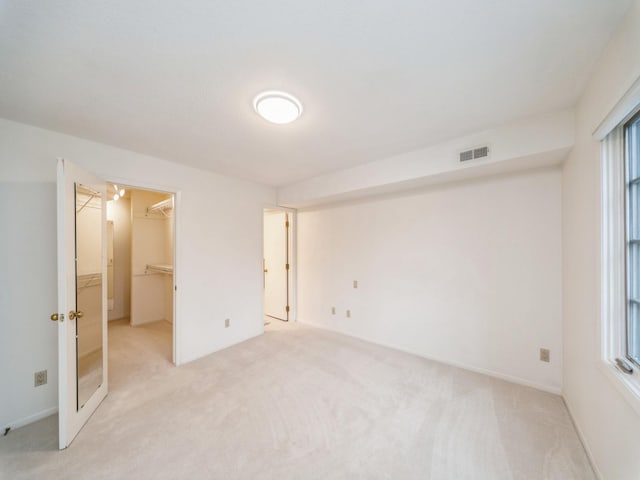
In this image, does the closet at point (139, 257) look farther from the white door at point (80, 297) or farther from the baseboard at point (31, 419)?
the baseboard at point (31, 419)

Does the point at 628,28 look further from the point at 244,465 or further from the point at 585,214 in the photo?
the point at 244,465

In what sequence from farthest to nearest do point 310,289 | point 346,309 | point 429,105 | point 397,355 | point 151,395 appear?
point 310,289
point 346,309
point 397,355
point 151,395
point 429,105

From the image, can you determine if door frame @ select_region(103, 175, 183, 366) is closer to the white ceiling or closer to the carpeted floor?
the carpeted floor

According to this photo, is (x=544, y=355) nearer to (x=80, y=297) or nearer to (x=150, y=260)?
(x=80, y=297)

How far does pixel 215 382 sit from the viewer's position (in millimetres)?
2506

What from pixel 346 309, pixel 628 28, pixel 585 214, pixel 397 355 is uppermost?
pixel 628 28

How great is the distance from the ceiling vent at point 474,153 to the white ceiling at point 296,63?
20cm

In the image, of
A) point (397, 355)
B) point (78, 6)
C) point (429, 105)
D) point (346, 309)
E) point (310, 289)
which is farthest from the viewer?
point (310, 289)

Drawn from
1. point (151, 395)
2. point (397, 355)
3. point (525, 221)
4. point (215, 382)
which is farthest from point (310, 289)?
point (525, 221)

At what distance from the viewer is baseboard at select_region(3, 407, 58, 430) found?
6.23 ft

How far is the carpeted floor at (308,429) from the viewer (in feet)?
4.99

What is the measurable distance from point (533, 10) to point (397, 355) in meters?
3.30

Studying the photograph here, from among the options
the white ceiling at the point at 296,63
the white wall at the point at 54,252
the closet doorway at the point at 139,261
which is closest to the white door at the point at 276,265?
the white wall at the point at 54,252

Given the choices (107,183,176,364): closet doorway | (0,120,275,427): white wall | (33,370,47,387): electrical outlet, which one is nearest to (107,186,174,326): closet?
(107,183,176,364): closet doorway
